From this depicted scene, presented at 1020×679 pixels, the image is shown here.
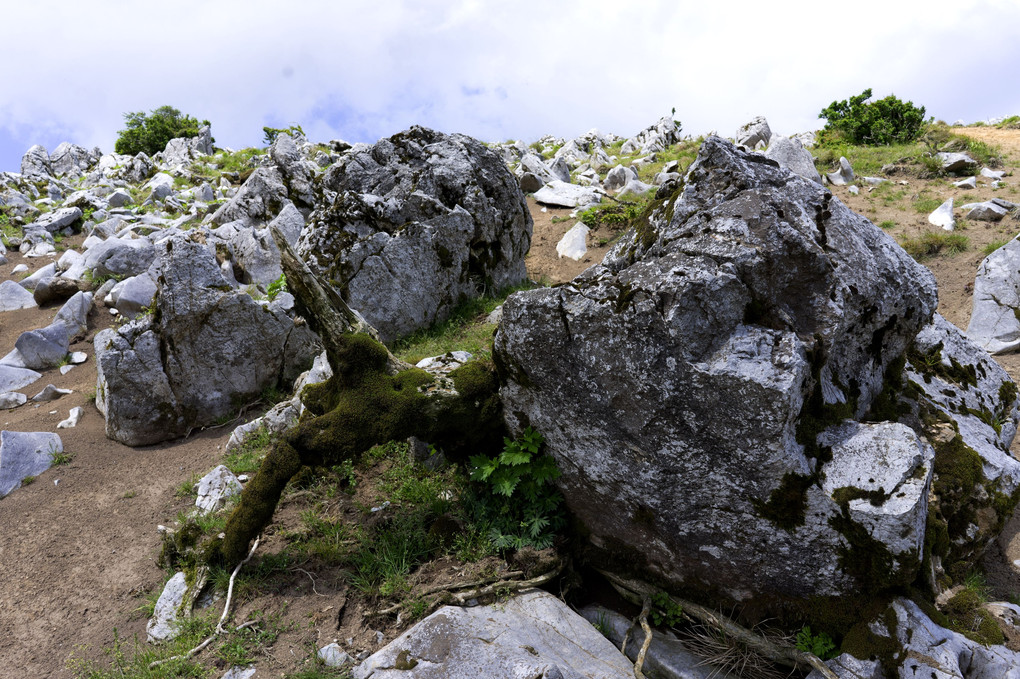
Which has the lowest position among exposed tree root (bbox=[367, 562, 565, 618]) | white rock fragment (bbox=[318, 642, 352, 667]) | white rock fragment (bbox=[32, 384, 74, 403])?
white rock fragment (bbox=[318, 642, 352, 667])

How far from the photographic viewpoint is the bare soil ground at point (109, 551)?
5.83 meters

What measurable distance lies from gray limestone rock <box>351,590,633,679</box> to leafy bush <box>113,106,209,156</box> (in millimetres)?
40872

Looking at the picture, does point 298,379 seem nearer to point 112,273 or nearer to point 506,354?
point 506,354

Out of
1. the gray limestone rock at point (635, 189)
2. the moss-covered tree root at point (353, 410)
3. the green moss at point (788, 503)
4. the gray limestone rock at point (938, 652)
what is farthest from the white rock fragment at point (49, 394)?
the gray limestone rock at point (635, 189)

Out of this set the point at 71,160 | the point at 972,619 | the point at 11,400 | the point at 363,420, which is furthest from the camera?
the point at 71,160

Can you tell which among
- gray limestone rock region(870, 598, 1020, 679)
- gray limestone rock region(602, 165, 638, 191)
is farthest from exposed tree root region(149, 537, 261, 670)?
gray limestone rock region(602, 165, 638, 191)

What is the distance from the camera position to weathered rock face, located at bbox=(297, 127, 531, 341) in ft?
39.4

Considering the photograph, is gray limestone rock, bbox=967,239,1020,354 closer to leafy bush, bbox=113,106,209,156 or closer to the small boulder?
the small boulder

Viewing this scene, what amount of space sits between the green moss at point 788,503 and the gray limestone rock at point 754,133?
846 inches

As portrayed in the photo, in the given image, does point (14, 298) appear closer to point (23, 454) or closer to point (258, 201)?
point (258, 201)

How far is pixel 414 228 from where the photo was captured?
12.3 metres

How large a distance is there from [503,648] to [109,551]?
225 inches

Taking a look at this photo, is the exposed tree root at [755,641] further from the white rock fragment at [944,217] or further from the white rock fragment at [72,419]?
the white rock fragment at [944,217]

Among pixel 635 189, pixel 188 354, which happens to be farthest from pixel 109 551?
pixel 635 189
